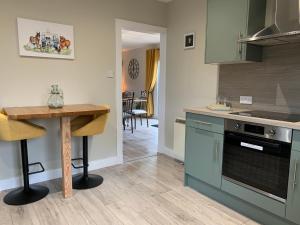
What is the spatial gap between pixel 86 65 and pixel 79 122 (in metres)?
0.73

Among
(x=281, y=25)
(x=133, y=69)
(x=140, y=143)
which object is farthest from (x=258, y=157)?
(x=133, y=69)

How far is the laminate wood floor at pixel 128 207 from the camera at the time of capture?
6.74 feet

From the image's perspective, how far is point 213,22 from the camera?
2541 millimetres

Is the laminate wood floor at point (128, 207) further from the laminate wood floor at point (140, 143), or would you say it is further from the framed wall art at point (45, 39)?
the framed wall art at point (45, 39)

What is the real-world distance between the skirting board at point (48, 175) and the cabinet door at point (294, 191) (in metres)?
2.22

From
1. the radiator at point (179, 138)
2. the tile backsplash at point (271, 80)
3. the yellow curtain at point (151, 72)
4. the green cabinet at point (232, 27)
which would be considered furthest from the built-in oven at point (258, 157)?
the yellow curtain at point (151, 72)

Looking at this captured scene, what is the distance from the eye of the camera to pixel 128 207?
89.3 inches

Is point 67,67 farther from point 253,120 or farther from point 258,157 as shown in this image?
point 258,157

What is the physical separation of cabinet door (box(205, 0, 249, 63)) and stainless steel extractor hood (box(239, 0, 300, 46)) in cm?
23

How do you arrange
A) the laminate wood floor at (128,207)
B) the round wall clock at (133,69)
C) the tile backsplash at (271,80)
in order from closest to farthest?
the laminate wood floor at (128,207)
the tile backsplash at (271,80)
the round wall clock at (133,69)

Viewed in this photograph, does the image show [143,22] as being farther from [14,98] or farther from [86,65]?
[14,98]

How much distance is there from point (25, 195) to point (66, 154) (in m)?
0.60

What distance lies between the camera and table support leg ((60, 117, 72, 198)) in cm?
237

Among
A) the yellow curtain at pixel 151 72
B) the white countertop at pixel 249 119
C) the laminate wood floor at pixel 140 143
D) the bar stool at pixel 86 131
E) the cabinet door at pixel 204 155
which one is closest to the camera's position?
the white countertop at pixel 249 119
